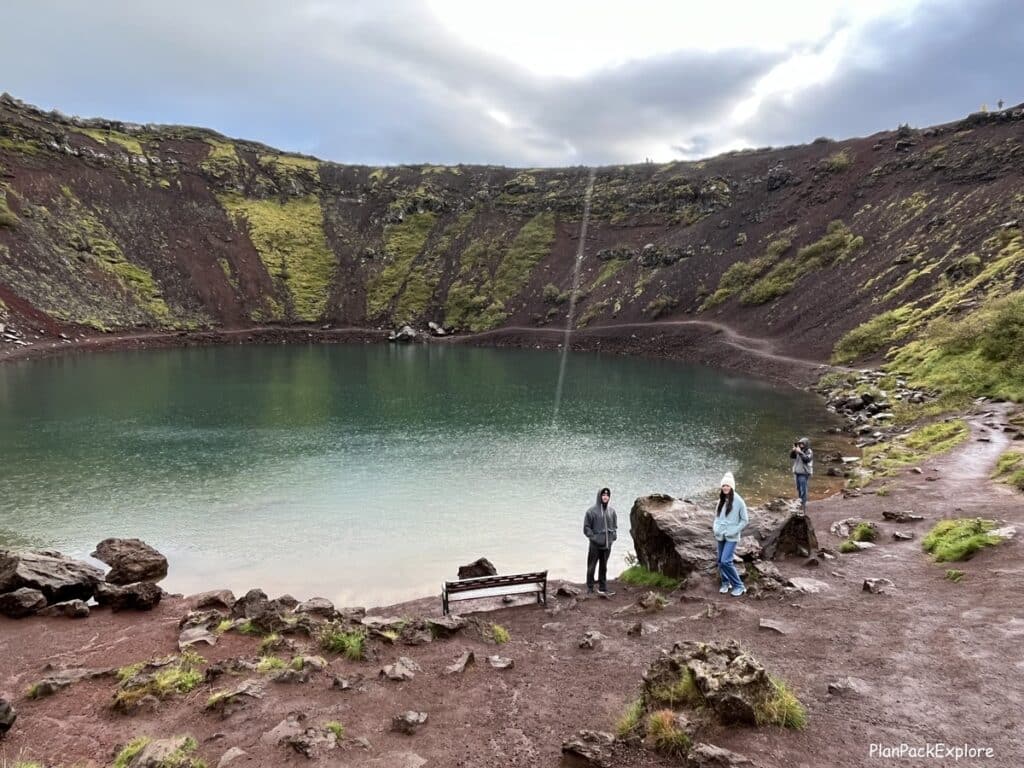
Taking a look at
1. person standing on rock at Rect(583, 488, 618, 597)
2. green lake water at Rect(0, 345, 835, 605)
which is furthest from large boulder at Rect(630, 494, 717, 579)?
green lake water at Rect(0, 345, 835, 605)

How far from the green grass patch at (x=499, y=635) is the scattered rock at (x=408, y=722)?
3.63 m

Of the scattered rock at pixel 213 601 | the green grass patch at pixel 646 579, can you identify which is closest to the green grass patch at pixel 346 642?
the scattered rock at pixel 213 601

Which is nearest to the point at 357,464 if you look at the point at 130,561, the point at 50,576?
the point at 130,561

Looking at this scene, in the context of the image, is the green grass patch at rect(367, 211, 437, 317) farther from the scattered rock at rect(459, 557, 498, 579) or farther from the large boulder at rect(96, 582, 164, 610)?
the scattered rock at rect(459, 557, 498, 579)

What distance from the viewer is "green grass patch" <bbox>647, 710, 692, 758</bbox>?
24.6 feet

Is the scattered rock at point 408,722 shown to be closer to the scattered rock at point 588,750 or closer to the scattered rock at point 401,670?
the scattered rock at point 401,670

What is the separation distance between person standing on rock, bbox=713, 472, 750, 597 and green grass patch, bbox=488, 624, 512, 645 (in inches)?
211

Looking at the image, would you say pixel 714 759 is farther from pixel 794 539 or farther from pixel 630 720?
pixel 794 539

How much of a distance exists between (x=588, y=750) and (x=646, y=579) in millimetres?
9364

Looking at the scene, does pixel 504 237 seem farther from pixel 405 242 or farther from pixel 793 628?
pixel 793 628

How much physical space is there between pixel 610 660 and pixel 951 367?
1650 inches

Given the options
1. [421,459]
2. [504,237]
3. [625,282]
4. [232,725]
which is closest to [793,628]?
[232,725]

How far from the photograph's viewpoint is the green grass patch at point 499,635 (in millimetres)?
12797

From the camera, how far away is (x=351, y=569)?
766 inches
